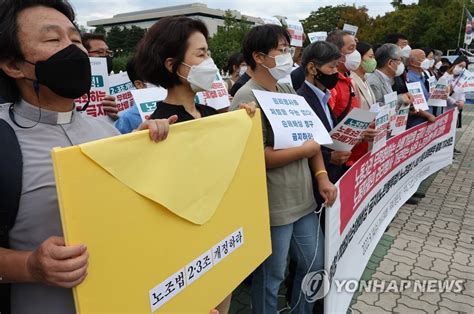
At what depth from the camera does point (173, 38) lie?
1.63 meters

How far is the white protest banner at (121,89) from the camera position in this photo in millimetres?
3148

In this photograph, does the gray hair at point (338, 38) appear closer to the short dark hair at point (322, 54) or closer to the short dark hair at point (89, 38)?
the short dark hair at point (322, 54)

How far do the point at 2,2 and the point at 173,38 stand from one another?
2.24 feet

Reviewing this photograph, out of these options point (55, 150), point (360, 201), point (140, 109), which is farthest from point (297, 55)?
point (55, 150)

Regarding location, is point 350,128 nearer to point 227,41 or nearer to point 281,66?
point 281,66

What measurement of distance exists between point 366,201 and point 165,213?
226 centimetres

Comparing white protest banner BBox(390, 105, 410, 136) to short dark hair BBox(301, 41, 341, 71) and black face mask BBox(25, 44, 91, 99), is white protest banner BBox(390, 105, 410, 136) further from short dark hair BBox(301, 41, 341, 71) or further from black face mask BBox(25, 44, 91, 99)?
black face mask BBox(25, 44, 91, 99)

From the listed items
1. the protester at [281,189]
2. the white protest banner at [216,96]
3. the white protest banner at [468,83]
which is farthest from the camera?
the white protest banner at [468,83]

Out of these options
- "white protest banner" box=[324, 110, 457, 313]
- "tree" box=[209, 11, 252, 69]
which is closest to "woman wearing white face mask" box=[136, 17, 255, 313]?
"white protest banner" box=[324, 110, 457, 313]

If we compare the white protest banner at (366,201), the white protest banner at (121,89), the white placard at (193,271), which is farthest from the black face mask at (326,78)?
the white protest banner at (121,89)

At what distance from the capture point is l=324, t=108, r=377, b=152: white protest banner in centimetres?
231

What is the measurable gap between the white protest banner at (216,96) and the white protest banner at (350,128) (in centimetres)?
116

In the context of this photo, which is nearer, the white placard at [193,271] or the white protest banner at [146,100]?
the white placard at [193,271]

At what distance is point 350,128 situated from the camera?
240cm
